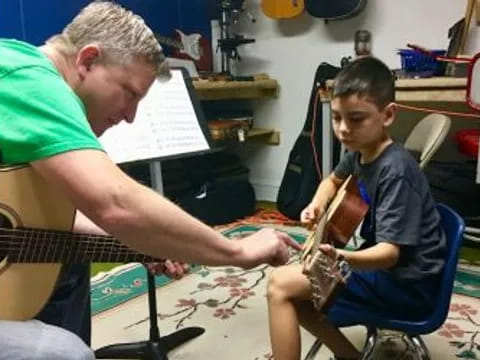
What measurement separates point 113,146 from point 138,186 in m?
0.77

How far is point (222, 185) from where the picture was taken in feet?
10.8

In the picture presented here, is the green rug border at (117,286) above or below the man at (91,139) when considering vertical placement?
Answer: below

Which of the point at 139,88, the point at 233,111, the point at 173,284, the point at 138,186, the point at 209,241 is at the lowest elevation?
the point at 173,284

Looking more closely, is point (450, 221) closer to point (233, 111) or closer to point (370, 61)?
point (370, 61)

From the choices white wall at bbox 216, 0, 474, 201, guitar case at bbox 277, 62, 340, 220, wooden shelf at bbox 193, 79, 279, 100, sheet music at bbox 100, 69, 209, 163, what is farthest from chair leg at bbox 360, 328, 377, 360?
white wall at bbox 216, 0, 474, 201

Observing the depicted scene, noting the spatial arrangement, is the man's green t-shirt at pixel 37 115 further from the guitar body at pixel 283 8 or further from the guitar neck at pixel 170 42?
the guitar body at pixel 283 8

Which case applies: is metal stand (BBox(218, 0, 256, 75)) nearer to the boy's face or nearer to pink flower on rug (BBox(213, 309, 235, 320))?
pink flower on rug (BBox(213, 309, 235, 320))

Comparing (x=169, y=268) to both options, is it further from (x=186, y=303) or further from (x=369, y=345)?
(x=186, y=303)

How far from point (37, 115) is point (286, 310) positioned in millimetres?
802

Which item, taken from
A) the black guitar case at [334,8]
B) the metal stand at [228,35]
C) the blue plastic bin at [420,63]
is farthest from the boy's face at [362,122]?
the metal stand at [228,35]

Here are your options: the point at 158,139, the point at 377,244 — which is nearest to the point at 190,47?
the point at 158,139

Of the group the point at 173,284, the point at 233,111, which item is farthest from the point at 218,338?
the point at 233,111

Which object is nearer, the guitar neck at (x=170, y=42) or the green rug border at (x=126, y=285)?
the green rug border at (x=126, y=285)

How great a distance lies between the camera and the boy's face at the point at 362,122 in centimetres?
144
